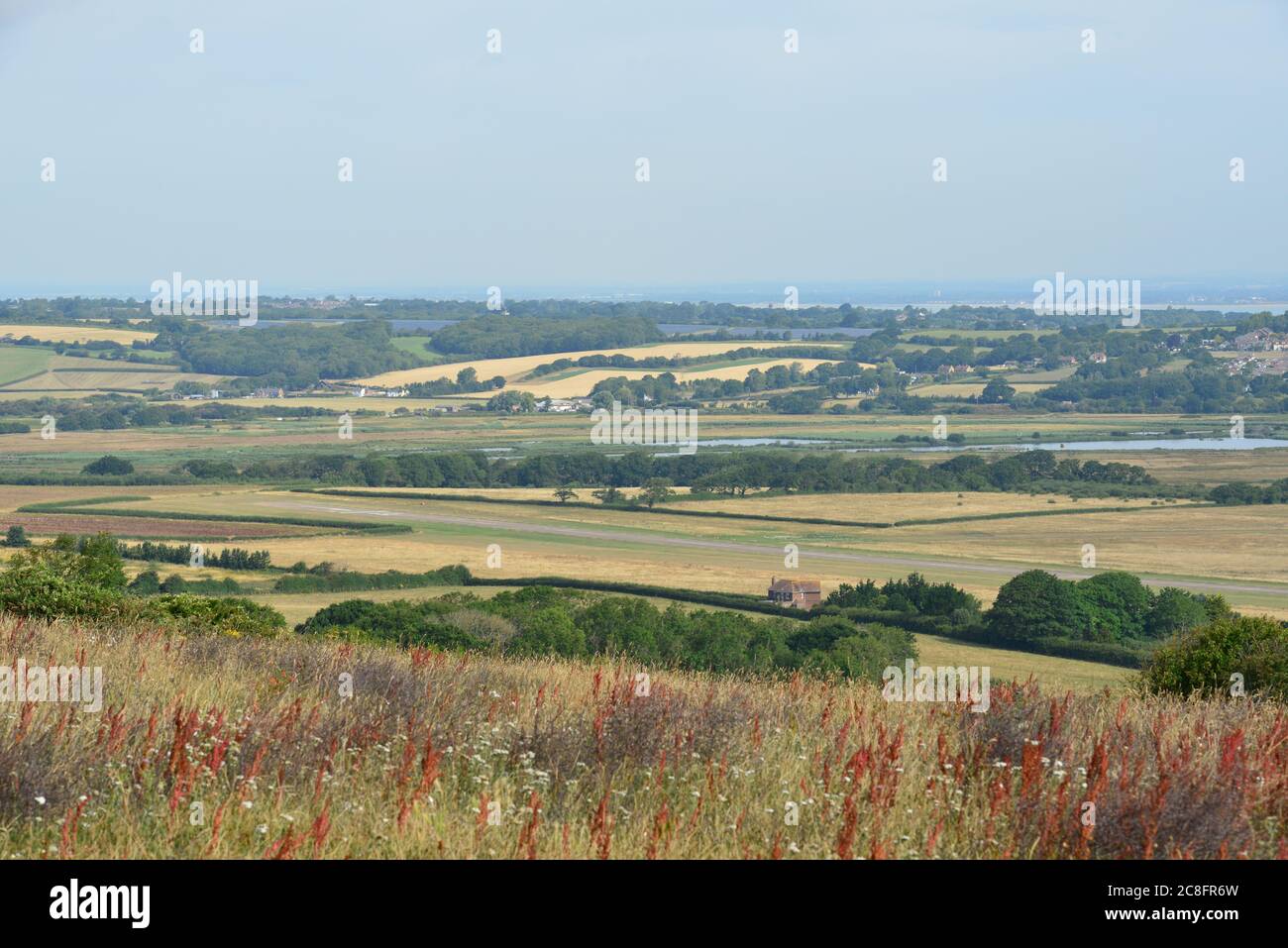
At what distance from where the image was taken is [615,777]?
20.4 ft

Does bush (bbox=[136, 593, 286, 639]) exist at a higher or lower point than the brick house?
higher

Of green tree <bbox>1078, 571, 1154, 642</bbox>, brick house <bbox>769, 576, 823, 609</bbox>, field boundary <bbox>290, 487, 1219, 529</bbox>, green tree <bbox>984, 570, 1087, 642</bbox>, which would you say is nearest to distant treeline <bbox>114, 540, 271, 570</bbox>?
brick house <bbox>769, 576, 823, 609</bbox>

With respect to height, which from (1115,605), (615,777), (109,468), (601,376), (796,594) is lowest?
(1115,605)

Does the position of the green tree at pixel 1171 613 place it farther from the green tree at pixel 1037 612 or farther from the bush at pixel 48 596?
the bush at pixel 48 596

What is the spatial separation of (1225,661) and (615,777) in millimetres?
9233

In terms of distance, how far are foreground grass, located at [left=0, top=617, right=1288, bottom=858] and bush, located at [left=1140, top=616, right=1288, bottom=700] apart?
15.6ft

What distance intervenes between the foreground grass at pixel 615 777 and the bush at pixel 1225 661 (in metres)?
4.75

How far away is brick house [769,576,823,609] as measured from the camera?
4850 centimetres

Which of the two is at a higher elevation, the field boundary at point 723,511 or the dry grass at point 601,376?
the dry grass at point 601,376

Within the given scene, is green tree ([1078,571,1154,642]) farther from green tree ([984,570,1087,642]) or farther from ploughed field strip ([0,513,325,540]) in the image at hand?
ploughed field strip ([0,513,325,540])

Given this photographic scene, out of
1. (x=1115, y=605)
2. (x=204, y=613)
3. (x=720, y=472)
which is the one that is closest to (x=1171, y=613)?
(x=1115, y=605)

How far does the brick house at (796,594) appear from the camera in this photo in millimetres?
48500

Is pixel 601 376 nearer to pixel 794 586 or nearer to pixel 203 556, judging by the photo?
pixel 203 556

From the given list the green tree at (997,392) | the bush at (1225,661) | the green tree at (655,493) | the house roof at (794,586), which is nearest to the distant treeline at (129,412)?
the green tree at (655,493)
